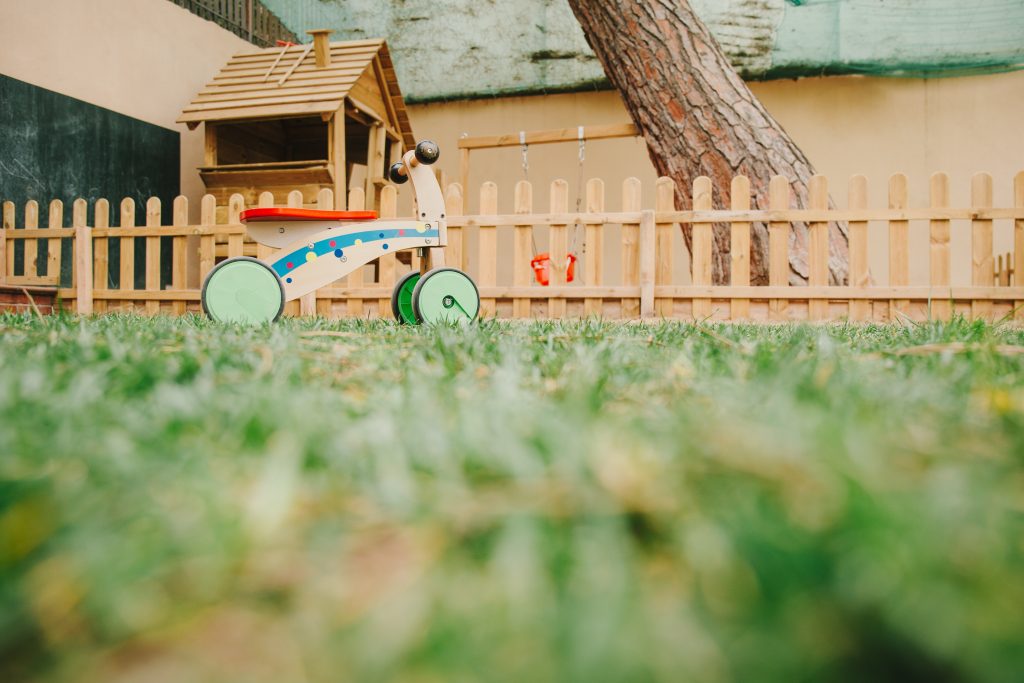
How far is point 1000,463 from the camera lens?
575mm

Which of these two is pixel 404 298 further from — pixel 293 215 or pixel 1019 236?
pixel 1019 236

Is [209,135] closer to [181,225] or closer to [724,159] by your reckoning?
[181,225]

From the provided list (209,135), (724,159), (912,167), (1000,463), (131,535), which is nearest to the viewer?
(131,535)

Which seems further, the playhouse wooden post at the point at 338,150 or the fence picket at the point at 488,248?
the playhouse wooden post at the point at 338,150

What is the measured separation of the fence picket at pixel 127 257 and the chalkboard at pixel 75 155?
941 mm

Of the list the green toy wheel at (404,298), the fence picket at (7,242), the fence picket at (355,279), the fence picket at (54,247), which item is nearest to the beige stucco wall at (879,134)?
the fence picket at (355,279)

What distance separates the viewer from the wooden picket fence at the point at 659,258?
4.77 metres

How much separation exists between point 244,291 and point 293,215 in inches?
17.6

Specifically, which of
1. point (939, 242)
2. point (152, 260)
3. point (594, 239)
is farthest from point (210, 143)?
point (939, 242)

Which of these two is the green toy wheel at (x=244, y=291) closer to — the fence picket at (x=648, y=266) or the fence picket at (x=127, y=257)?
the fence picket at (x=648, y=266)

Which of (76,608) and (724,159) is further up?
(724,159)

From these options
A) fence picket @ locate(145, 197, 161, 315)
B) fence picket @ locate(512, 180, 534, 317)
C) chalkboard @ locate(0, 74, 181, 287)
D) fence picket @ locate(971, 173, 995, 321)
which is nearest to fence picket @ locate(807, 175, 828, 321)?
fence picket @ locate(971, 173, 995, 321)

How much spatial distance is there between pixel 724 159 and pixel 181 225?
431cm

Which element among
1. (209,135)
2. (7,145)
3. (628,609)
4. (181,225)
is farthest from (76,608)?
(209,135)
